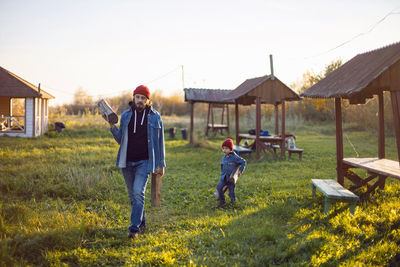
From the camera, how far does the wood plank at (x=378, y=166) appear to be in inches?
215

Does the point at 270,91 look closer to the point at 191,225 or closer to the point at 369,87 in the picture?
the point at 369,87

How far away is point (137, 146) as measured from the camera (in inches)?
183

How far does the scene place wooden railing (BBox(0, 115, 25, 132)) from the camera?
784 inches

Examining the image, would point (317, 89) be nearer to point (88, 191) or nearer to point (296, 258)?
point (296, 258)

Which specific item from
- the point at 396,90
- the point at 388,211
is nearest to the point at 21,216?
the point at 388,211

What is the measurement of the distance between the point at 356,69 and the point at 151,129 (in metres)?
4.88

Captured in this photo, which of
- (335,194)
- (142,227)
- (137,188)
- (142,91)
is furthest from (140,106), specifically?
(335,194)

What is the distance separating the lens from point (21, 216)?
16.7 ft

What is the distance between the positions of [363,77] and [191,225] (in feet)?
13.8

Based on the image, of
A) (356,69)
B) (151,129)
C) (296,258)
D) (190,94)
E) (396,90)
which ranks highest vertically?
(190,94)

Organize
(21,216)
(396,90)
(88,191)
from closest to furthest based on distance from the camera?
(21,216) → (396,90) → (88,191)

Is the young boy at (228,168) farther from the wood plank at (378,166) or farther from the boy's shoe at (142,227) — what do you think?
the wood plank at (378,166)

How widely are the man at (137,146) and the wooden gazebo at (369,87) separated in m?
3.67

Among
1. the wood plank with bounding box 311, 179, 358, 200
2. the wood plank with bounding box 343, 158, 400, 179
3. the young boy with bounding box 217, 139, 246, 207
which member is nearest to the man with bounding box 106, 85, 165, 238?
the young boy with bounding box 217, 139, 246, 207
